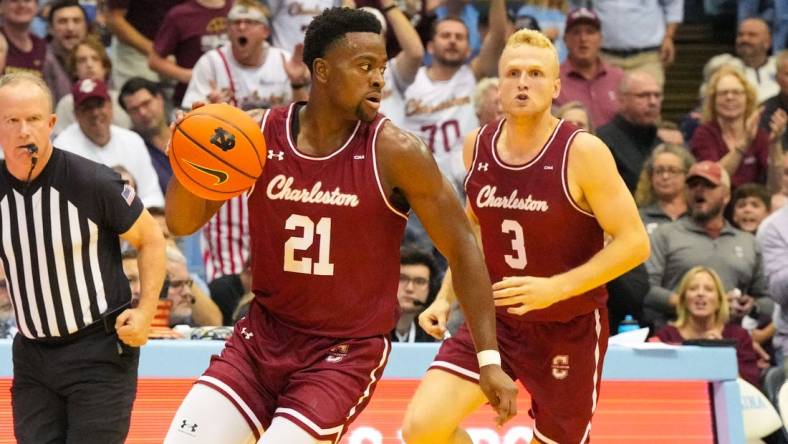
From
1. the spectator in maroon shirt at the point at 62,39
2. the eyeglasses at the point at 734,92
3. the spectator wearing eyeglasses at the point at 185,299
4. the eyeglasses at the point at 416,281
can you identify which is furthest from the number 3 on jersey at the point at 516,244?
the spectator in maroon shirt at the point at 62,39

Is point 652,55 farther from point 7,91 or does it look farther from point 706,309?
point 7,91

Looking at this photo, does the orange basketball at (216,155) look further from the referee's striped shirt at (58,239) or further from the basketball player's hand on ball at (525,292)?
the basketball player's hand on ball at (525,292)

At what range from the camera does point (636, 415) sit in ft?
22.5

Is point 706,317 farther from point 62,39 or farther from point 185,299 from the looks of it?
point 62,39

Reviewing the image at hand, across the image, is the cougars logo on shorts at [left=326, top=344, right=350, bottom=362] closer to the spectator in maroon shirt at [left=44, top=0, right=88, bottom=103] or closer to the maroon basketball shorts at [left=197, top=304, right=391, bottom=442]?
the maroon basketball shorts at [left=197, top=304, right=391, bottom=442]

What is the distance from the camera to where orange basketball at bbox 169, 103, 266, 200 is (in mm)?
4430

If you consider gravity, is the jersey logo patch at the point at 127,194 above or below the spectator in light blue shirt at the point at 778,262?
above

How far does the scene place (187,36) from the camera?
1011cm

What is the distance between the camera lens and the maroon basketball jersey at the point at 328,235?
4.48 m

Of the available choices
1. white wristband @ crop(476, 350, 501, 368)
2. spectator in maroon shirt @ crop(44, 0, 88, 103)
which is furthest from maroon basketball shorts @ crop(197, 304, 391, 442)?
spectator in maroon shirt @ crop(44, 0, 88, 103)

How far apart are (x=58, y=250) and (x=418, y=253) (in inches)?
133

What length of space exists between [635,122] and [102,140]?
3987mm

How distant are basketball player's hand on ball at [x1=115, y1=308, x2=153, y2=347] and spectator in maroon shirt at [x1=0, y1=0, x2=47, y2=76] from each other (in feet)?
17.2

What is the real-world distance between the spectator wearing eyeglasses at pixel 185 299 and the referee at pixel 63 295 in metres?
2.76
